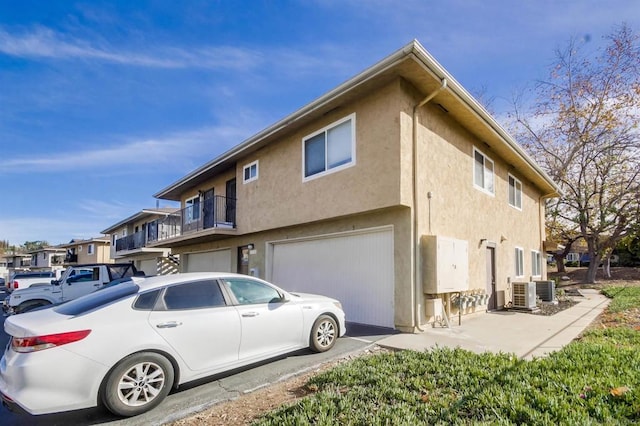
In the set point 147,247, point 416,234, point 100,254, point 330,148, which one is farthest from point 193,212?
point 100,254

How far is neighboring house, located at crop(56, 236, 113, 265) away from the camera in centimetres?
3694

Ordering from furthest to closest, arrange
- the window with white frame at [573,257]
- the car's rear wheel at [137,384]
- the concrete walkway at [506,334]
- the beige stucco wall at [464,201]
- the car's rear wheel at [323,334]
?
the window with white frame at [573,257]
the beige stucco wall at [464,201]
the concrete walkway at [506,334]
the car's rear wheel at [323,334]
the car's rear wheel at [137,384]

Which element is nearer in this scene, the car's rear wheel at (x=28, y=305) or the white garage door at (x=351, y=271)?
the white garage door at (x=351, y=271)

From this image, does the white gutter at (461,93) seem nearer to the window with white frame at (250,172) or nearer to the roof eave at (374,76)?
the roof eave at (374,76)

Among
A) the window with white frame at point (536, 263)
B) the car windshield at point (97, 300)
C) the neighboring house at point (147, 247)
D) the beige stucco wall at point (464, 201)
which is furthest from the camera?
the neighboring house at point (147, 247)

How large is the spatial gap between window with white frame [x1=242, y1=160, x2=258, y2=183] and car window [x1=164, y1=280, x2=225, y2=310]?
297 inches

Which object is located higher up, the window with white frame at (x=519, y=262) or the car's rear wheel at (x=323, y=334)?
the window with white frame at (x=519, y=262)

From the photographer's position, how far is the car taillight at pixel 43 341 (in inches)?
137

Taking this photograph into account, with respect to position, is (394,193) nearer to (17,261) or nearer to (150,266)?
(150,266)

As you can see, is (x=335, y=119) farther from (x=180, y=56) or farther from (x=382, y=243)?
(x=180, y=56)

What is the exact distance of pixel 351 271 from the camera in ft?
29.4

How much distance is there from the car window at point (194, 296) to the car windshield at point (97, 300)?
0.43 metres

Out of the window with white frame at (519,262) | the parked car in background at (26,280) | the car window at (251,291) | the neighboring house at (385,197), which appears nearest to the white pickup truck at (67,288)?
the parked car in background at (26,280)

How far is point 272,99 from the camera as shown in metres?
11.9
